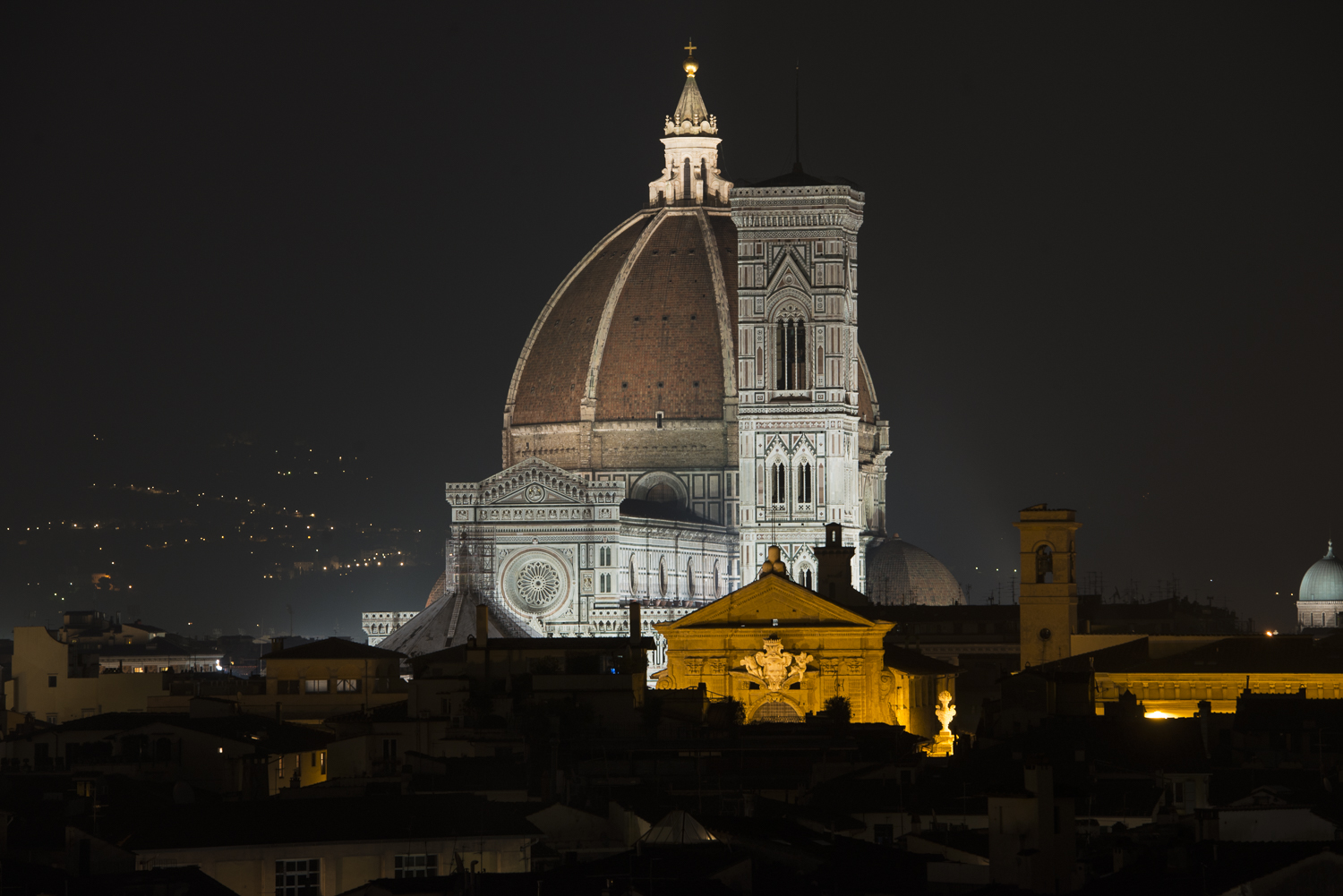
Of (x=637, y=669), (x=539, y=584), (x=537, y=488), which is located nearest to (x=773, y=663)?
(x=637, y=669)

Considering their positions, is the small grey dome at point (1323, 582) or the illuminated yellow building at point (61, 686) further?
the small grey dome at point (1323, 582)

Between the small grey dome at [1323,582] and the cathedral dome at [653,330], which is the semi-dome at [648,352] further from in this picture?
the small grey dome at [1323,582]

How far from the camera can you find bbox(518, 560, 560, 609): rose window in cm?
→ 11150

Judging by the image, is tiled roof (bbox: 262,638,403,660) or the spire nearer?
tiled roof (bbox: 262,638,403,660)

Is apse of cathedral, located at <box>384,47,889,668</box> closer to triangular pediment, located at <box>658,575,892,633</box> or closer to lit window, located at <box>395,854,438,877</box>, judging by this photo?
triangular pediment, located at <box>658,575,892,633</box>

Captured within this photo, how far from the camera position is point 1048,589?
80.1 meters

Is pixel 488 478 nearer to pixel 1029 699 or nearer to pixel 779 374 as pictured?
pixel 779 374

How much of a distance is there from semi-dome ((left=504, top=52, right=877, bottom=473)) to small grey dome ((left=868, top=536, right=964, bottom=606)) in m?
7.14

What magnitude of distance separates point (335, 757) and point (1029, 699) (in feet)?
54.6

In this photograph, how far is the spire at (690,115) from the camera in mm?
132875

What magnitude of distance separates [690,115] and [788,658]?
192 ft

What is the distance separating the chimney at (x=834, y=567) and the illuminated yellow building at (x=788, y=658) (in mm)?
14707

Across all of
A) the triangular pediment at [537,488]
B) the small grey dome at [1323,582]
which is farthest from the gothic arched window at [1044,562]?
the small grey dome at [1323,582]

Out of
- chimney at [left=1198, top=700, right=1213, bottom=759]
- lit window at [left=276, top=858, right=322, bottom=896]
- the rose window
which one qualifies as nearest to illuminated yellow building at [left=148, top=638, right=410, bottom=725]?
chimney at [left=1198, top=700, right=1213, bottom=759]
